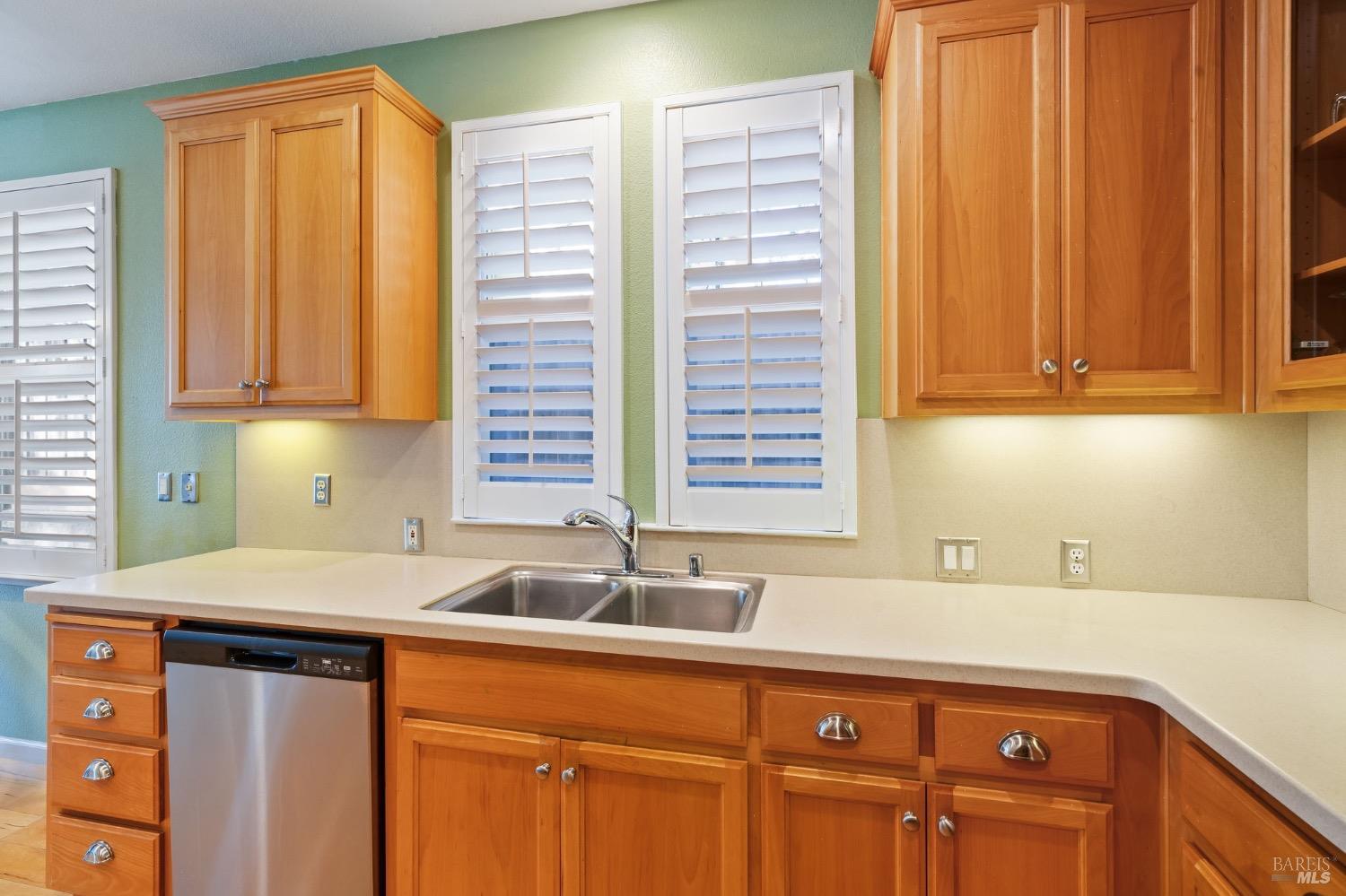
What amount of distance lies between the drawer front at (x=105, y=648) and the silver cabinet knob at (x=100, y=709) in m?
0.07

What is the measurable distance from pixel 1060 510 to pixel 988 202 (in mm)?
861

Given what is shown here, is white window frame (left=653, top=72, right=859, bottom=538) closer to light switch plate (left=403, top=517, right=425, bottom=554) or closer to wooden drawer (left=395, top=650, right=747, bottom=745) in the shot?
wooden drawer (left=395, top=650, right=747, bottom=745)

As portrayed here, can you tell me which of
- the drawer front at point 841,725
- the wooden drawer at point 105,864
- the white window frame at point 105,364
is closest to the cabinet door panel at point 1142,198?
the drawer front at point 841,725

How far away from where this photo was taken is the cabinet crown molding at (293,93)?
189cm

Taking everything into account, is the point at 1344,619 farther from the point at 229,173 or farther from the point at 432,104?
the point at 229,173

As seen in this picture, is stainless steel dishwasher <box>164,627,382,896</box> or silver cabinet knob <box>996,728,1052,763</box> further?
stainless steel dishwasher <box>164,627,382,896</box>

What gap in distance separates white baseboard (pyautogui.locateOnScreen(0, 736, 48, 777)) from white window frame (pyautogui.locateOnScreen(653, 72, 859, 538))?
2.86 metres

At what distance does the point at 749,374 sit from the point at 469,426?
973 millimetres

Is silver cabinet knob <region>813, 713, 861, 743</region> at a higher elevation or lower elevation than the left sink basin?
lower

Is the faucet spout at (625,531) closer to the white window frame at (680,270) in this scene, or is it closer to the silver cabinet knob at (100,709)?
the white window frame at (680,270)

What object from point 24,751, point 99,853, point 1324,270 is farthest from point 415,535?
point 1324,270

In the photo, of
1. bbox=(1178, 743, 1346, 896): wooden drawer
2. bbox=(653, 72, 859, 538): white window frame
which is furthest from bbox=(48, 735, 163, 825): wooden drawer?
bbox=(1178, 743, 1346, 896): wooden drawer

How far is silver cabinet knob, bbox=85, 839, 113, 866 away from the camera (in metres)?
1.73

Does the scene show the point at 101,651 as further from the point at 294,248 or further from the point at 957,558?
the point at 957,558
